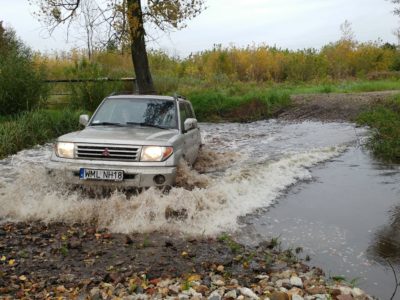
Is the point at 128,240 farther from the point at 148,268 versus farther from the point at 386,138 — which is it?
the point at 386,138

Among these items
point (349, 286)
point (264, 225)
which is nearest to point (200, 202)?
point (264, 225)

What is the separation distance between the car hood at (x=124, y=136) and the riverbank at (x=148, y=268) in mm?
1407

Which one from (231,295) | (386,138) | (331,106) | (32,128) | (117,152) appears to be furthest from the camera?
(331,106)

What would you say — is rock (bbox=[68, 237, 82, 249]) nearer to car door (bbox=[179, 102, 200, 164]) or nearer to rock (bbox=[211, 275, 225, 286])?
rock (bbox=[211, 275, 225, 286])

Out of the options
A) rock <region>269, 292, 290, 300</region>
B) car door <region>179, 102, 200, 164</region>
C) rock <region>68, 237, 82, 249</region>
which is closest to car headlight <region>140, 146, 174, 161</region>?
car door <region>179, 102, 200, 164</region>

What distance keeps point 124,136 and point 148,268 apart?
2717 millimetres

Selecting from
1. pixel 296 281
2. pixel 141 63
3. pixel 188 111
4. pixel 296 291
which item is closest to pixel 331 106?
pixel 141 63

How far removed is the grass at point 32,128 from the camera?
12.0m

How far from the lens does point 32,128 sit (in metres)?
13.2

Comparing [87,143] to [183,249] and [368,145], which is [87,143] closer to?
[183,249]

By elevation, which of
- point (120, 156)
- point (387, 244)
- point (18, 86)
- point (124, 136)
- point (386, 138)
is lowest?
point (387, 244)

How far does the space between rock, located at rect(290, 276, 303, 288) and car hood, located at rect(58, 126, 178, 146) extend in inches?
117

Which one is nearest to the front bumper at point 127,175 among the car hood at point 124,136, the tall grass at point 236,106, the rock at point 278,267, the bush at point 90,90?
the car hood at point 124,136

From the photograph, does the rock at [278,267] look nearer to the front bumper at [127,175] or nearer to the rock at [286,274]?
the rock at [286,274]
